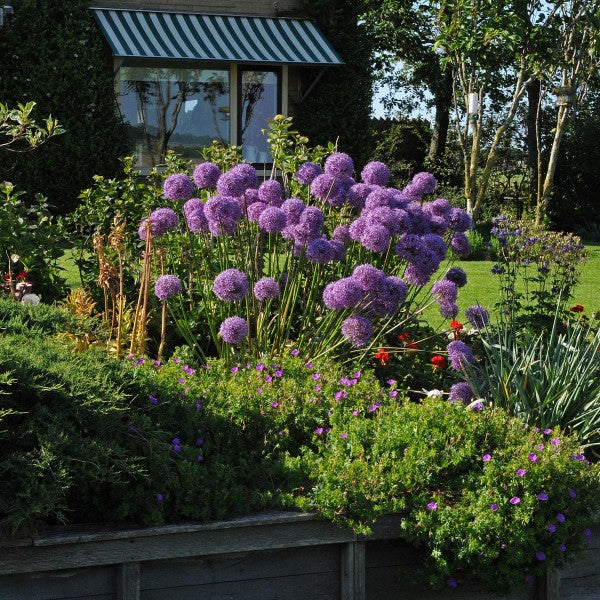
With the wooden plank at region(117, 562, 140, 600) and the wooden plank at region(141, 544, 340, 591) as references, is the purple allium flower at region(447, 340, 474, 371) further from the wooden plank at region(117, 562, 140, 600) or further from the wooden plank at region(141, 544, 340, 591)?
the wooden plank at region(117, 562, 140, 600)

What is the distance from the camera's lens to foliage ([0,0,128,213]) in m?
13.7

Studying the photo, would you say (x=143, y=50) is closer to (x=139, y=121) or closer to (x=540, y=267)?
(x=139, y=121)

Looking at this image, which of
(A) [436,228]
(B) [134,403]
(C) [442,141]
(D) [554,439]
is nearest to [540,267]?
(A) [436,228]

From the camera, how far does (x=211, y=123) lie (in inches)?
643

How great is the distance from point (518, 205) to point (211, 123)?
7.20 metres

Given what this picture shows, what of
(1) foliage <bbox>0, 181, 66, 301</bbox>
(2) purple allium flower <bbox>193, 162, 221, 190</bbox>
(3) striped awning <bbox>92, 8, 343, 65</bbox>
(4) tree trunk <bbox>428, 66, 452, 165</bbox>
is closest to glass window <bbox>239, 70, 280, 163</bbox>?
(3) striped awning <bbox>92, 8, 343, 65</bbox>

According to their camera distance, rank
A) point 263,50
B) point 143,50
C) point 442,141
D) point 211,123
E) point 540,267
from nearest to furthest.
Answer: point 540,267
point 143,50
point 263,50
point 211,123
point 442,141

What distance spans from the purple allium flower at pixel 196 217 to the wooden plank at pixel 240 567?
192 centimetres

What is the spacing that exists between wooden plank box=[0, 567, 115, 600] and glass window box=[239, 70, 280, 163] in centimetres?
1361

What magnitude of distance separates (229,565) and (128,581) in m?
0.32

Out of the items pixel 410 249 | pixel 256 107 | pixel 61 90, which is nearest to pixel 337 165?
pixel 410 249

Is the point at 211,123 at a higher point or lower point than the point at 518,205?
higher

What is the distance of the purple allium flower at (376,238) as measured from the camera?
438 cm

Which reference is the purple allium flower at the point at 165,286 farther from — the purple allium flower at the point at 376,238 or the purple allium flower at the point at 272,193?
the purple allium flower at the point at 376,238
